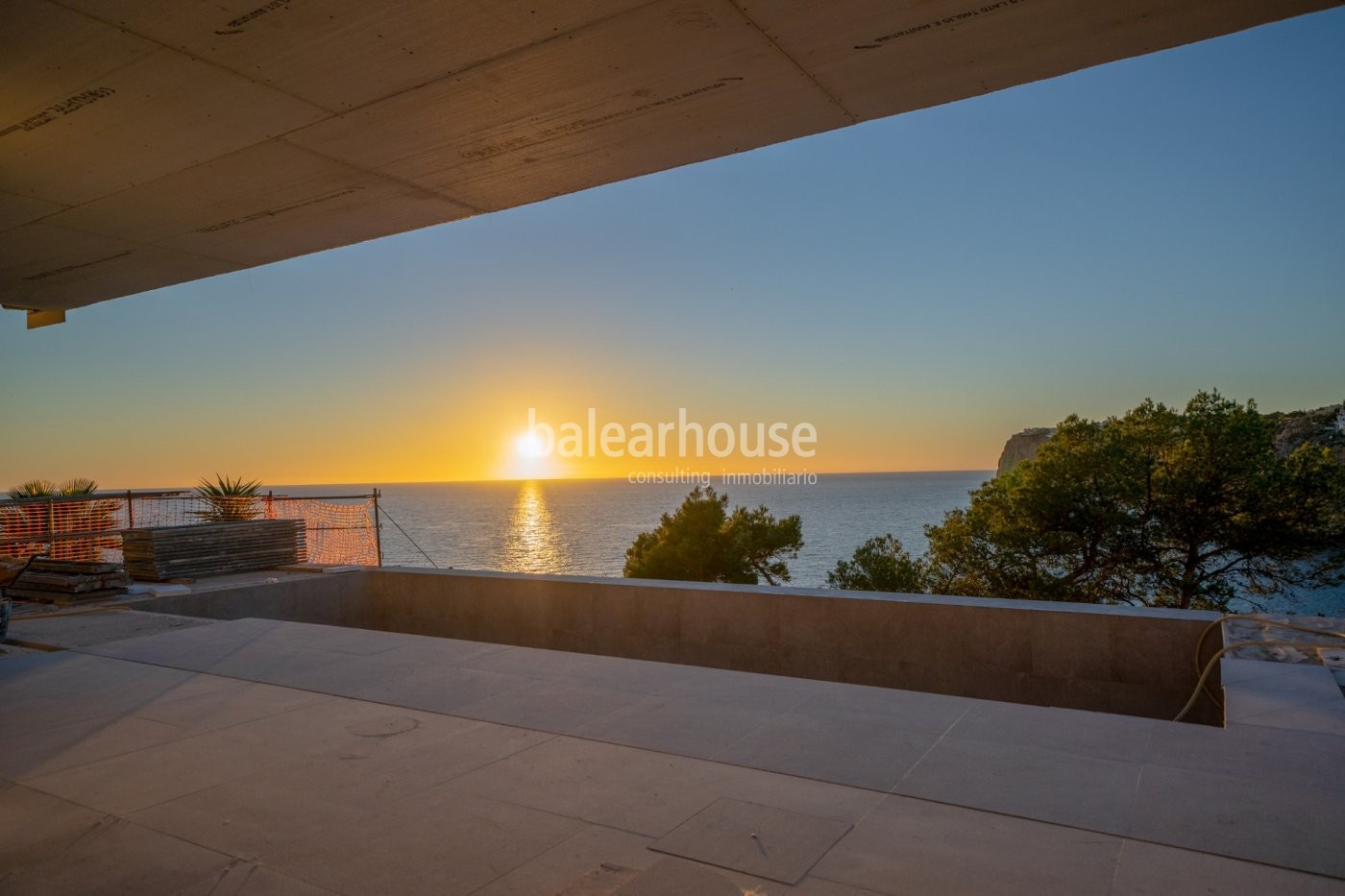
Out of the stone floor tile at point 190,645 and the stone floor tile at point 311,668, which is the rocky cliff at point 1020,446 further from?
the stone floor tile at point 311,668

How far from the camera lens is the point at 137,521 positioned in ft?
42.4

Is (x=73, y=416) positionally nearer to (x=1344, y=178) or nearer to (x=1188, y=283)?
(x=1188, y=283)

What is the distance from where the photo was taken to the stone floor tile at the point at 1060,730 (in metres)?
3.70

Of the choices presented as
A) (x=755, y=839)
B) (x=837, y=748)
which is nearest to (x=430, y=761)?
(x=755, y=839)

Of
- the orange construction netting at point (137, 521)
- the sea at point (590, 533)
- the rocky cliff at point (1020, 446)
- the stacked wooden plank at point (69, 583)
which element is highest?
the rocky cliff at point (1020, 446)

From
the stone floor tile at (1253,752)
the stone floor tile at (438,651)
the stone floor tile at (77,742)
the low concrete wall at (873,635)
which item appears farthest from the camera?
the stone floor tile at (438,651)

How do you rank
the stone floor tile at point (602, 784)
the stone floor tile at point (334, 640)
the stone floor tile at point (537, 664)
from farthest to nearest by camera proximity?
1. the stone floor tile at point (334, 640)
2. the stone floor tile at point (537, 664)
3. the stone floor tile at point (602, 784)

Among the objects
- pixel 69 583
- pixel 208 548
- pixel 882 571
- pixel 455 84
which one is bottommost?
pixel 882 571

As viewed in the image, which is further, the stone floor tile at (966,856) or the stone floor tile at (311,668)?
the stone floor tile at (311,668)

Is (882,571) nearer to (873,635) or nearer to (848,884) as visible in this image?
(873,635)

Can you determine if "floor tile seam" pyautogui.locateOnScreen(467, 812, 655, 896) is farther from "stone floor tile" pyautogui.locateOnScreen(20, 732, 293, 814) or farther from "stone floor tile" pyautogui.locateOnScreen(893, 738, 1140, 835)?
"stone floor tile" pyautogui.locateOnScreen(20, 732, 293, 814)

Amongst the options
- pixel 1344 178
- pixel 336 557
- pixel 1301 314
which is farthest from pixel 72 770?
pixel 1344 178

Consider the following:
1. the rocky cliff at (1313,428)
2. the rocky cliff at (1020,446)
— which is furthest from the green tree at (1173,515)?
the rocky cliff at (1020,446)

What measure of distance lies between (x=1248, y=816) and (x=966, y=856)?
1.09m
